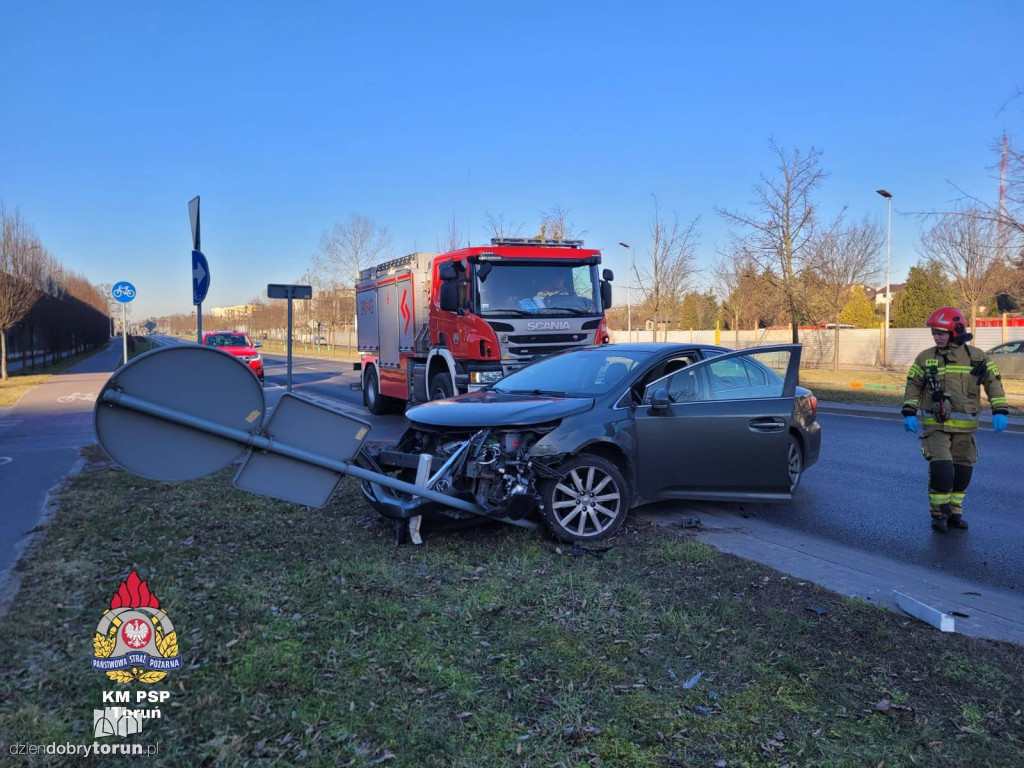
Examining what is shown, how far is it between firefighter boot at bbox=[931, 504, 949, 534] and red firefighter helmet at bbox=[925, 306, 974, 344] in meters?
1.40

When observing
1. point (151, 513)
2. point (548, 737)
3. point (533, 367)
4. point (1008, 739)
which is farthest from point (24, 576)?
point (1008, 739)

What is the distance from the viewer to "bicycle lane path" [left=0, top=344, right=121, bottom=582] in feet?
20.9

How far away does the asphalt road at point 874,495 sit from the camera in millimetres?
5535

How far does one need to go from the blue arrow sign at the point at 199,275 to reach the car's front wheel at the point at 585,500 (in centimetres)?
617

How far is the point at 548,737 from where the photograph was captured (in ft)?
9.33

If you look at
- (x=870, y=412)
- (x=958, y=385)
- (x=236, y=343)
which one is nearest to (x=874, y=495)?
(x=958, y=385)

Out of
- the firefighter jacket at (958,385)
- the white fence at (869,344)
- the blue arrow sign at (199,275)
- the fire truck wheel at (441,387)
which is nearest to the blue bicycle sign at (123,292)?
the blue arrow sign at (199,275)

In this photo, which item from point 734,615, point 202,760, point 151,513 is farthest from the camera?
point 151,513

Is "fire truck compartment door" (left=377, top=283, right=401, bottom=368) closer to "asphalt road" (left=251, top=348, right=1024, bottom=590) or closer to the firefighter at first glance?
"asphalt road" (left=251, top=348, right=1024, bottom=590)

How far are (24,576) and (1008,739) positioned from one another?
5604mm

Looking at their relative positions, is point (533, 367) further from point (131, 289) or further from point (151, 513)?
point (131, 289)

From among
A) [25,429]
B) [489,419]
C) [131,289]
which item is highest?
[131,289]

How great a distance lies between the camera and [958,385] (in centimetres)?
594

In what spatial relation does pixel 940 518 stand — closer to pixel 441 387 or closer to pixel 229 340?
pixel 441 387
